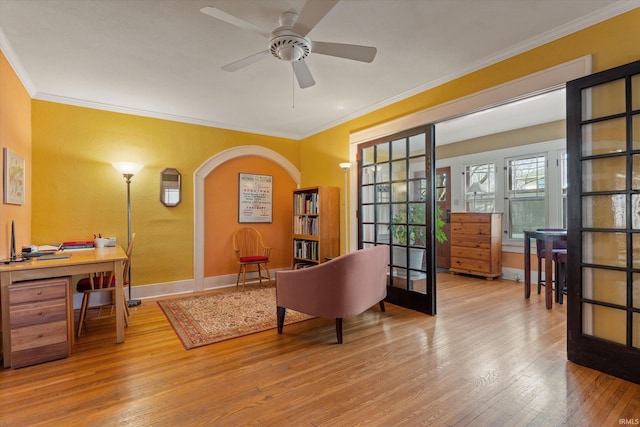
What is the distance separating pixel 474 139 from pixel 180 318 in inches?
234

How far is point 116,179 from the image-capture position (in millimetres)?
4062

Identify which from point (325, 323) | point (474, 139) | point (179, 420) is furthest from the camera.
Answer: point (474, 139)

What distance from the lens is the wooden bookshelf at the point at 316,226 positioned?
4547 mm

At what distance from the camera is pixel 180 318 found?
337cm

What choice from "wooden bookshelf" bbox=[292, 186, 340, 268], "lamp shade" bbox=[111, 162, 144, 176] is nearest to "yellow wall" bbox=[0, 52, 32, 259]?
"lamp shade" bbox=[111, 162, 144, 176]

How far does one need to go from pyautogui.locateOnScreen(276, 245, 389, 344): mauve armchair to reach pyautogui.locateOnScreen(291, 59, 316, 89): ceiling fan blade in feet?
5.10

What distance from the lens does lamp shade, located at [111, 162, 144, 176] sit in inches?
147

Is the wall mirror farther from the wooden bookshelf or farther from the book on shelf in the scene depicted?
the book on shelf

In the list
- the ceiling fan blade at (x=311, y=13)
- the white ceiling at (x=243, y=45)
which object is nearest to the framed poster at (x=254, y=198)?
the white ceiling at (x=243, y=45)

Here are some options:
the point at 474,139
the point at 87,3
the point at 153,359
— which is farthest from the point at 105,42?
the point at 474,139

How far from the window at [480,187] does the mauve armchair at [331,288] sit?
394 cm

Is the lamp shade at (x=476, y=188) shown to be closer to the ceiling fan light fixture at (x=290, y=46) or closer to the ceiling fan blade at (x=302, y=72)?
the ceiling fan blade at (x=302, y=72)

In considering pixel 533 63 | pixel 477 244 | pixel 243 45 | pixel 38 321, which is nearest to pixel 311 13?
pixel 243 45

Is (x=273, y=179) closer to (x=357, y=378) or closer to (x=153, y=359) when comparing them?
(x=153, y=359)
